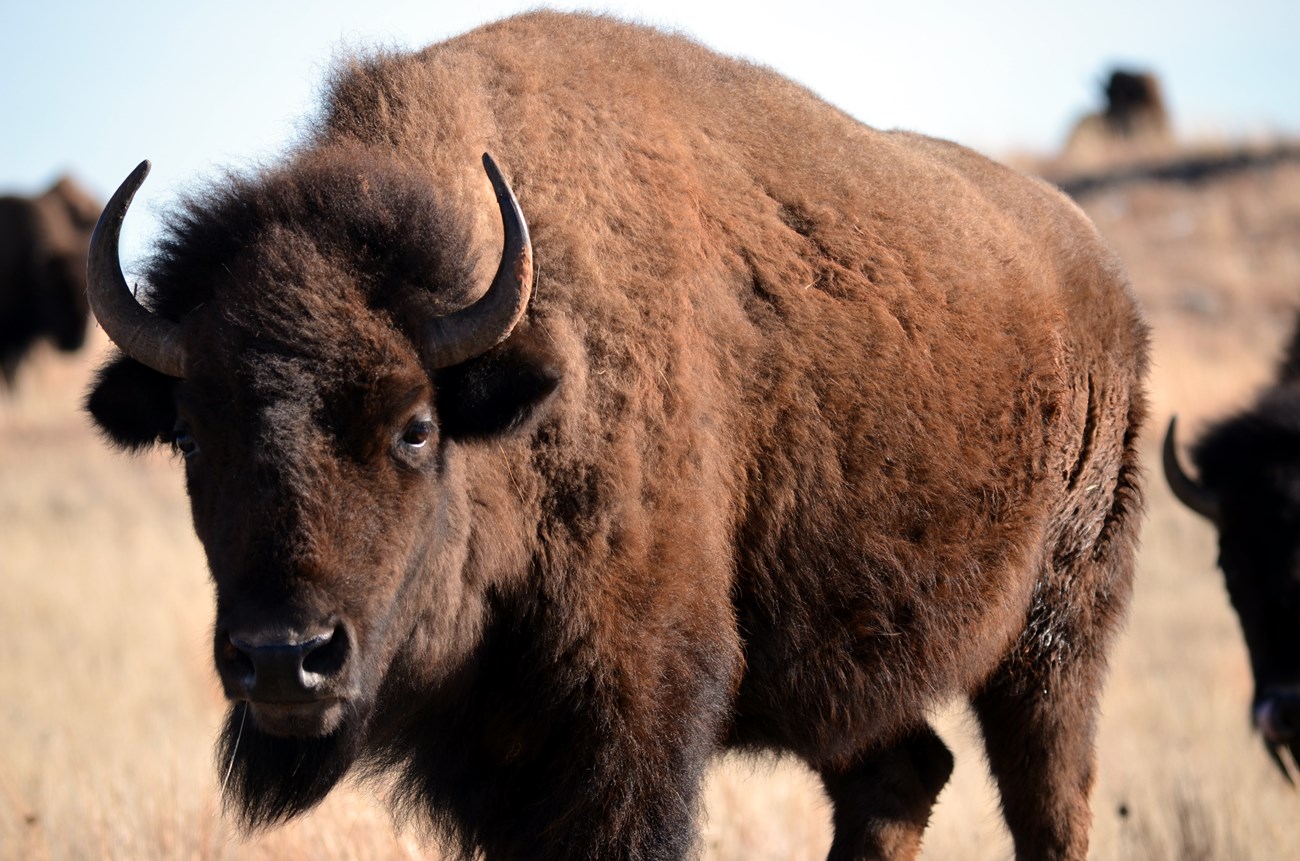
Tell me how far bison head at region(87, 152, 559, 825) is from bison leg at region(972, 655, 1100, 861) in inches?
99.9

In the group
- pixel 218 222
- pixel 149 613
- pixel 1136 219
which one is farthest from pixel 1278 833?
pixel 1136 219

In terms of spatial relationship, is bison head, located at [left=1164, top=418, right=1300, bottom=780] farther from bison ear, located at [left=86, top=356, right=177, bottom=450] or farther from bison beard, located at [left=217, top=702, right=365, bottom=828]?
bison ear, located at [left=86, top=356, right=177, bottom=450]

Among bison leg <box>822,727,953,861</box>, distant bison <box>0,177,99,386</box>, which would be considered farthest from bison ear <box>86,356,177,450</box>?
distant bison <box>0,177,99,386</box>

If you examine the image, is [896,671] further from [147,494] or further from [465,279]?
[147,494]

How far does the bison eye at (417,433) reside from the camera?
3.36m

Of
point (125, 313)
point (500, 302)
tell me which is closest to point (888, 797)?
point (500, 302)

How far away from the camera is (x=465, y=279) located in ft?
11.6

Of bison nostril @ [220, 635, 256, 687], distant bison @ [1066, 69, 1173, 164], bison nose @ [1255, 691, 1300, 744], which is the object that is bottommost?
distant bison @ [1066, 69, 1173, 164]

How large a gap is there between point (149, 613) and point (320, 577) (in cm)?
1156

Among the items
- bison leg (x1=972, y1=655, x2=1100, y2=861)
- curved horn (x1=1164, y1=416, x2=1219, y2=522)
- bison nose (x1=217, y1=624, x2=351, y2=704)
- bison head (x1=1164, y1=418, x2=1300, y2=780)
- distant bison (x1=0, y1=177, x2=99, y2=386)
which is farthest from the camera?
distant bison (x1=0, y1=177, x2=99, y2=386)

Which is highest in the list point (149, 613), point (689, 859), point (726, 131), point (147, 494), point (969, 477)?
point (726, 131)

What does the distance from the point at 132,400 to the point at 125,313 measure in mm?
271

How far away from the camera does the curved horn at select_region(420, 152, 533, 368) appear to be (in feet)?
10.8

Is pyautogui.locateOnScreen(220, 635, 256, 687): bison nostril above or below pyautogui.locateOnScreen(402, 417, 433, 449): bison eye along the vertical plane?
below
